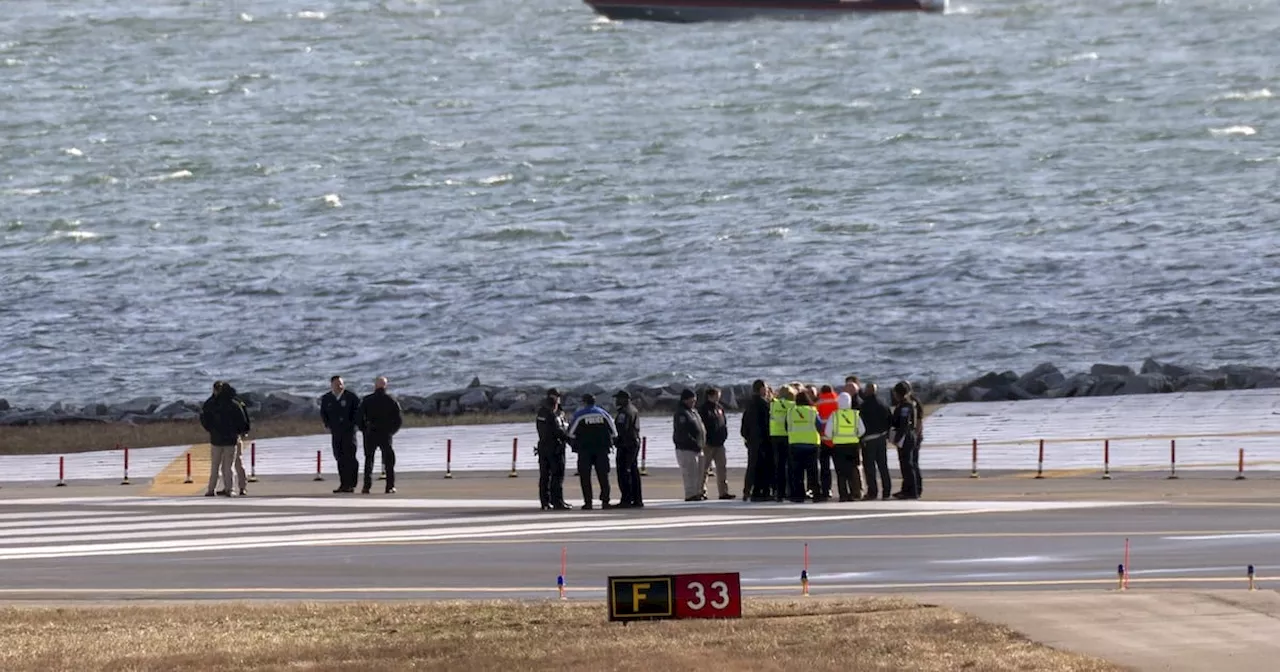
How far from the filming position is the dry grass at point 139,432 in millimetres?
42406

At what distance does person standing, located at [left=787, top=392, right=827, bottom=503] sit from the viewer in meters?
24.9

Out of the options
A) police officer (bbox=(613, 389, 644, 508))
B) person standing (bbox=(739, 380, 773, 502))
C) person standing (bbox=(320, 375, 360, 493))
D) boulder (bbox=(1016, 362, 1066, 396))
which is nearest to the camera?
police officer (bbox=(613, 389, 644, 508))

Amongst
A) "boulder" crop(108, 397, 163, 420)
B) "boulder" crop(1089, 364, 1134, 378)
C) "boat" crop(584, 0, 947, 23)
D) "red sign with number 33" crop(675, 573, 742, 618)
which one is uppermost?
"boat" crop(584, 0, 947, 23)

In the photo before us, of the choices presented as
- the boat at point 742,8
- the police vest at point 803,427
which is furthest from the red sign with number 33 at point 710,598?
the boat at point 742,8

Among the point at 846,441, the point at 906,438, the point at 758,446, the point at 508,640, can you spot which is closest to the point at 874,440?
the point at 906,438

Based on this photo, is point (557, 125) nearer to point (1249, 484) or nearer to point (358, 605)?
point (1249, 484)

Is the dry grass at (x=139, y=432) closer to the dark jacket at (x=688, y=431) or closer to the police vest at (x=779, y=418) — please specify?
the dark jacket at (x=688, y=431)

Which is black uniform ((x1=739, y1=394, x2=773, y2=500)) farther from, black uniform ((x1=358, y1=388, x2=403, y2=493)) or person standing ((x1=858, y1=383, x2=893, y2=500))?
black uniform ((x1=358, y1=388, x2=403, y2=493))

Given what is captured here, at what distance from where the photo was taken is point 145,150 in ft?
368

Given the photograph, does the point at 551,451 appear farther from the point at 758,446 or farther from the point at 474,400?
the point at 474,400

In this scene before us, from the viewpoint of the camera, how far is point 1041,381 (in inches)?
1960

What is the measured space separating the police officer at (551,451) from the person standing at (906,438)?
400 cm

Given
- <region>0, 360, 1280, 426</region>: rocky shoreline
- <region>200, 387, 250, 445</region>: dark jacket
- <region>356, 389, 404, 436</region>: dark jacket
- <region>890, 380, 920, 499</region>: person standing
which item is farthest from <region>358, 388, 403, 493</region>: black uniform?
<region>0, 360, 1280, 426</region>: rocky shoreline

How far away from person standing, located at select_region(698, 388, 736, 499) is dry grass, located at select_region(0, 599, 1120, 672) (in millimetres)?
9925
